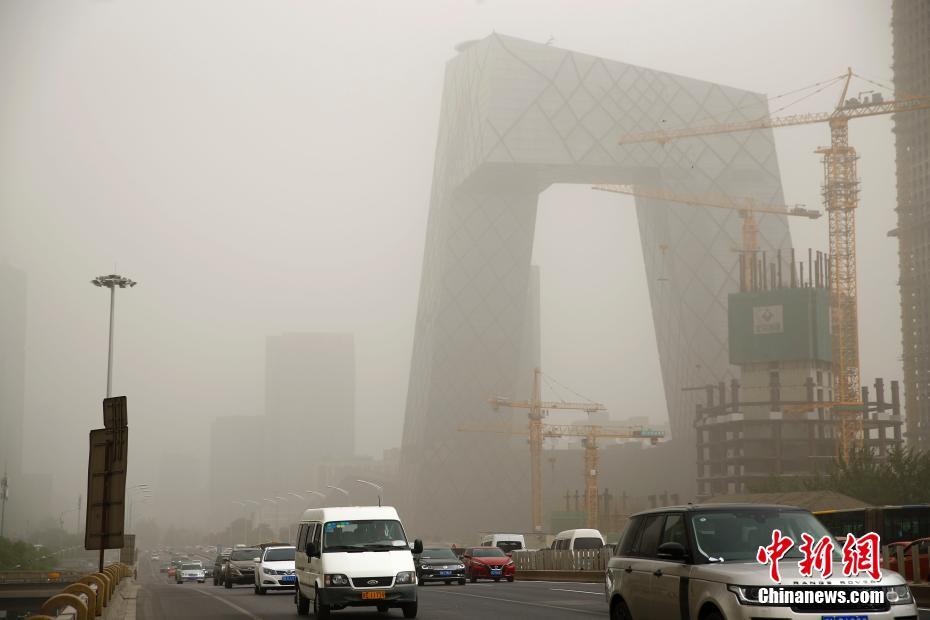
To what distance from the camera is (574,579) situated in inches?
1895

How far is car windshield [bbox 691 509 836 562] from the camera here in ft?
41.3

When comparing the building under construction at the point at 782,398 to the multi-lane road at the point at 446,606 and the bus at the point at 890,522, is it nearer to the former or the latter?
the bus at the point at 890,522

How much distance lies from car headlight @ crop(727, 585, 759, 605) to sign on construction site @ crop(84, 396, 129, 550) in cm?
738

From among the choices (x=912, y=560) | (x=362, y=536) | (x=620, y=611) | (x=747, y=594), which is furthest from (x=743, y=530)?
(x=912, y=560)

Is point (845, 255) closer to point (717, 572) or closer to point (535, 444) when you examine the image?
point (535, 444)

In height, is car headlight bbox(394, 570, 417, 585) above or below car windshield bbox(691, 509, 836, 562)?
below

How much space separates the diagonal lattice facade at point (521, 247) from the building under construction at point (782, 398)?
17.5 m

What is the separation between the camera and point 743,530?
42.2ft

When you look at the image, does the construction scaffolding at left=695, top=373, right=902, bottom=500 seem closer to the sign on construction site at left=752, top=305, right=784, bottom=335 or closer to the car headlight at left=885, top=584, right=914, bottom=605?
the sign on construction site at left=752, top=305, right=784, bottom=335

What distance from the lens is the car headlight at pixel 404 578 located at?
2219cm

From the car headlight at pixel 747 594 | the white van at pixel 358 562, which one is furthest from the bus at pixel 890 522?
the car headlight at pixel 747 594

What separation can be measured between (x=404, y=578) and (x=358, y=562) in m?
0.89

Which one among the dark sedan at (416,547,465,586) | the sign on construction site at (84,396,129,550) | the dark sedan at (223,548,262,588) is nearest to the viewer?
the sign on construction site at (84,396,129,550)

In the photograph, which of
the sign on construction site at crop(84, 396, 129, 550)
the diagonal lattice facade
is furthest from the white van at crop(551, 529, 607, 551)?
the diagonal lattice facade
